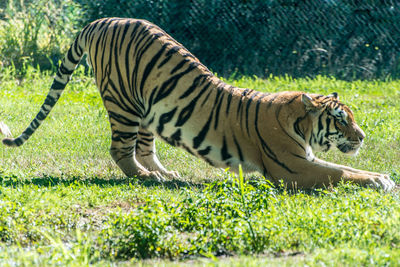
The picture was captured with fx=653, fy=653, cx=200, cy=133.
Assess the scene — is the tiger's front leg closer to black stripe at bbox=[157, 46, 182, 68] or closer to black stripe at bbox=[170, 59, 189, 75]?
black stripe at bbox=[170, 59, 189, 75]

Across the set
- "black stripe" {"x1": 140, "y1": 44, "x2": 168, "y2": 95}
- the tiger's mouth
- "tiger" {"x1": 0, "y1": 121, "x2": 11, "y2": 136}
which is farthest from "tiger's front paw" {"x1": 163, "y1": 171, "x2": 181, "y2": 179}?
"tiger" {"x1": 0, "y1": 121, "x2": 11, "y2": 136}

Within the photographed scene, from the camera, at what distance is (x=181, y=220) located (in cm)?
487

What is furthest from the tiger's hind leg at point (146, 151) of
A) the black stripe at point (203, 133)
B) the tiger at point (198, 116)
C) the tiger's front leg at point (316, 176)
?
the tiger's front leg at point (316, 176)

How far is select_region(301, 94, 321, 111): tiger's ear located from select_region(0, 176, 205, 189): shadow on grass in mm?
1278

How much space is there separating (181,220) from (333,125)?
210 centimetres

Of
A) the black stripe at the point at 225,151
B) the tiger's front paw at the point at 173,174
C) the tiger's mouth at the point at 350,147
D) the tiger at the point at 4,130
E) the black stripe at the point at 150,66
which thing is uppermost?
the black stripe at the point at 150,66

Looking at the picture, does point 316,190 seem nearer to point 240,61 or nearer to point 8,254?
point 8,254

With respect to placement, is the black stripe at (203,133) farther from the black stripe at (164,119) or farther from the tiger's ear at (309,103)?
the tiger's ear at (309,103)

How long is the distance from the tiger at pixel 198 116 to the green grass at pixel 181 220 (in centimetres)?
27

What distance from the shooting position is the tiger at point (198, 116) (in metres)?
6.19

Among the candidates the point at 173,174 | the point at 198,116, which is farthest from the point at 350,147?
the point at 173,174

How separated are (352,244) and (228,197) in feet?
3.77

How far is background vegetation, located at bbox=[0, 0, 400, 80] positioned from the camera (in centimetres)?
1217

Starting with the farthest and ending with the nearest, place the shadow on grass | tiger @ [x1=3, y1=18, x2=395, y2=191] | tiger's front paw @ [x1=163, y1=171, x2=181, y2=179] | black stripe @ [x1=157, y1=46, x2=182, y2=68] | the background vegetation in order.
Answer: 1. the background vegetation
2. tiger's front paw @ [x1=163, y1=171, x2=181, y2=179]
3. black stripe @ [x1=157, y1=46, x2=182, y2=68]
4. tiger @ [x1=3, y1=18, x2=395, y2=191]
5. the shadow on grass
